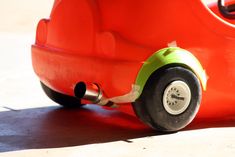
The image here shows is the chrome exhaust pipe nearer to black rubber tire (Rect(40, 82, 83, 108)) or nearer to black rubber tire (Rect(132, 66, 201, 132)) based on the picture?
black rubber tire (Rect(132, 66, 201, 132))

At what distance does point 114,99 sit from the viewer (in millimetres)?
3031

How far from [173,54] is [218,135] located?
55cm

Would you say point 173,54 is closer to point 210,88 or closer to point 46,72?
point 210,88

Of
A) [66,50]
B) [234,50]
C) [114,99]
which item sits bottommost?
[114,99]

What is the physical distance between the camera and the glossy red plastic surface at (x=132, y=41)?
2979 mm

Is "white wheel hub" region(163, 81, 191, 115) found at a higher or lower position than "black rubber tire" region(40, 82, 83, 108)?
higher

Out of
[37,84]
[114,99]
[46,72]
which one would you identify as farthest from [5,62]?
[114,99]

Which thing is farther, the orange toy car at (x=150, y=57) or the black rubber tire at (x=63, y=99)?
the black rubber tire at (x=63, y=99)

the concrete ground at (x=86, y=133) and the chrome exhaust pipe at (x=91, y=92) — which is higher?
the chrome exhaust pipe at (x=91, y=92)

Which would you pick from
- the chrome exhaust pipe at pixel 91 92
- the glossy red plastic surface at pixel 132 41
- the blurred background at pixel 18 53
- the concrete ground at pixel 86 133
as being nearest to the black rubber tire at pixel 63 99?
the concrete ground at pixel 86 133

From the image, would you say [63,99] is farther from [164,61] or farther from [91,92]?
[164,61]

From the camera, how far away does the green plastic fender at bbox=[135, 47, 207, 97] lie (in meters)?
2.94

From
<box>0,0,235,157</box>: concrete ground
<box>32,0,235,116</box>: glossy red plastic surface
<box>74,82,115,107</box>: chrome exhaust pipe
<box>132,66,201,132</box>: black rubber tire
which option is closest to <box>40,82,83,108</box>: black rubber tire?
<box>0,0,235,157</box>: concrete ground

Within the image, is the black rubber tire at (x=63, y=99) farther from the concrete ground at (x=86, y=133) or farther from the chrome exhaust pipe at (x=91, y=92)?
the chrome exhaust pipe at (x=91, y=92)
